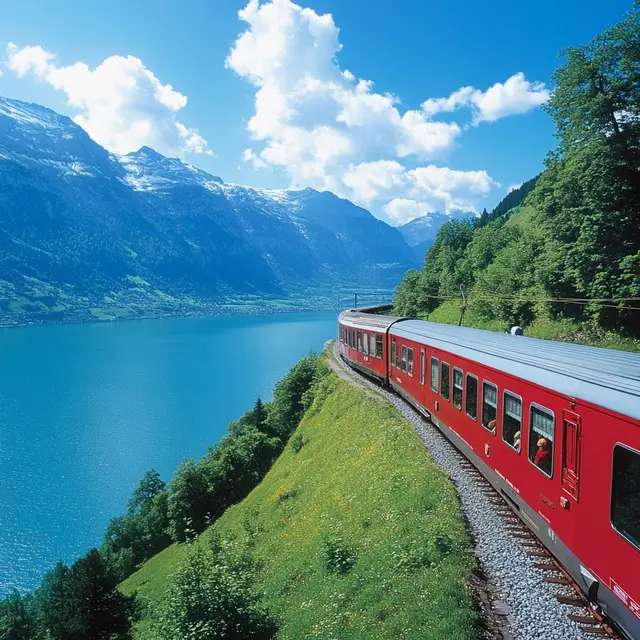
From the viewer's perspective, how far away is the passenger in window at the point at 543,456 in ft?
30.1

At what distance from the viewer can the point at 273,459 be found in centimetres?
4278

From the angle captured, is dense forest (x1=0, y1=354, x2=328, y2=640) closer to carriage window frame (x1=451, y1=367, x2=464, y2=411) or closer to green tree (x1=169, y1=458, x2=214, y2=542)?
green tree (x1=169, y1=458, x2=214, y2=542)

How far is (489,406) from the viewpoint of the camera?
41.9 feet

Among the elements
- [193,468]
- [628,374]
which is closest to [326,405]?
[193,468]

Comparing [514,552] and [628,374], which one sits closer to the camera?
[628,374]

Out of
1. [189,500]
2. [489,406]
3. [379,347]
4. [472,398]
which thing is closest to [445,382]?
[472,398]

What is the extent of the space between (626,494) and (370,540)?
7.43 m

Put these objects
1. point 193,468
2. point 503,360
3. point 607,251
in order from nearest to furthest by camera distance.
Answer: point 503,360 → point 607,251 → point 193,468

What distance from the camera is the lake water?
5600cm

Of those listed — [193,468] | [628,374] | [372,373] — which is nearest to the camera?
[628,374]

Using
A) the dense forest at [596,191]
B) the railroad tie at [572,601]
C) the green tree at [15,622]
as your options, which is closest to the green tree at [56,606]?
the green tree at [15,622]

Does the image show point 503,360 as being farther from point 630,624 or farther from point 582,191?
point 582,191

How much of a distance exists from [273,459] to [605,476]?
3778cm

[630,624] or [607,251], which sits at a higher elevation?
[607,251]
